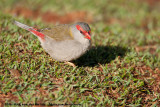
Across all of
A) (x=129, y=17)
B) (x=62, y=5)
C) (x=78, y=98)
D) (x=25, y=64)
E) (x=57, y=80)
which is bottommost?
(x=78, y=98)

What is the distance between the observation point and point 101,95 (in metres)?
3.74

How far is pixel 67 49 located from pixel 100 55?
1305 millimetres

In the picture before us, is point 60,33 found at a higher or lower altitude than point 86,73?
higher

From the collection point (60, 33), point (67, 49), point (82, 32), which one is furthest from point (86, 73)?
point (60, 33)

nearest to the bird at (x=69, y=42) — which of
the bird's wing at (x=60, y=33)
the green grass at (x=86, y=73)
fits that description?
the bird's wing at (x=60, y=33)

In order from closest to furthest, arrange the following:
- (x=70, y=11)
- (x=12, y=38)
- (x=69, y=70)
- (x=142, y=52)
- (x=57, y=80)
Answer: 1. (x=57, y=80)
2. (x=69, y=70)
3. (x=12, y=38)
4. (x=142, y=52)
5. (x=70, y=11)

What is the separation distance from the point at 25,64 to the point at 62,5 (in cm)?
517

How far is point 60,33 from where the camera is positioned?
4094 millimetres

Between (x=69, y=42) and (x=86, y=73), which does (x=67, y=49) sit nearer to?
(x=69, y=42)

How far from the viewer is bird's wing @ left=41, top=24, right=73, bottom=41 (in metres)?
4.00

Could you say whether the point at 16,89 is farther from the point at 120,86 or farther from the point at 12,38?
the point at 120,86

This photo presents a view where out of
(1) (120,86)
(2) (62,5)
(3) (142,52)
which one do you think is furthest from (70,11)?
(1) (120,86)

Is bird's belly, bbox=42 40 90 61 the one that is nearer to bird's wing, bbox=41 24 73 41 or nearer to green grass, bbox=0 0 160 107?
bird's wing, bbox=41 24 73 41

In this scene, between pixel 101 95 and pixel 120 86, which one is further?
pixel 120 86
